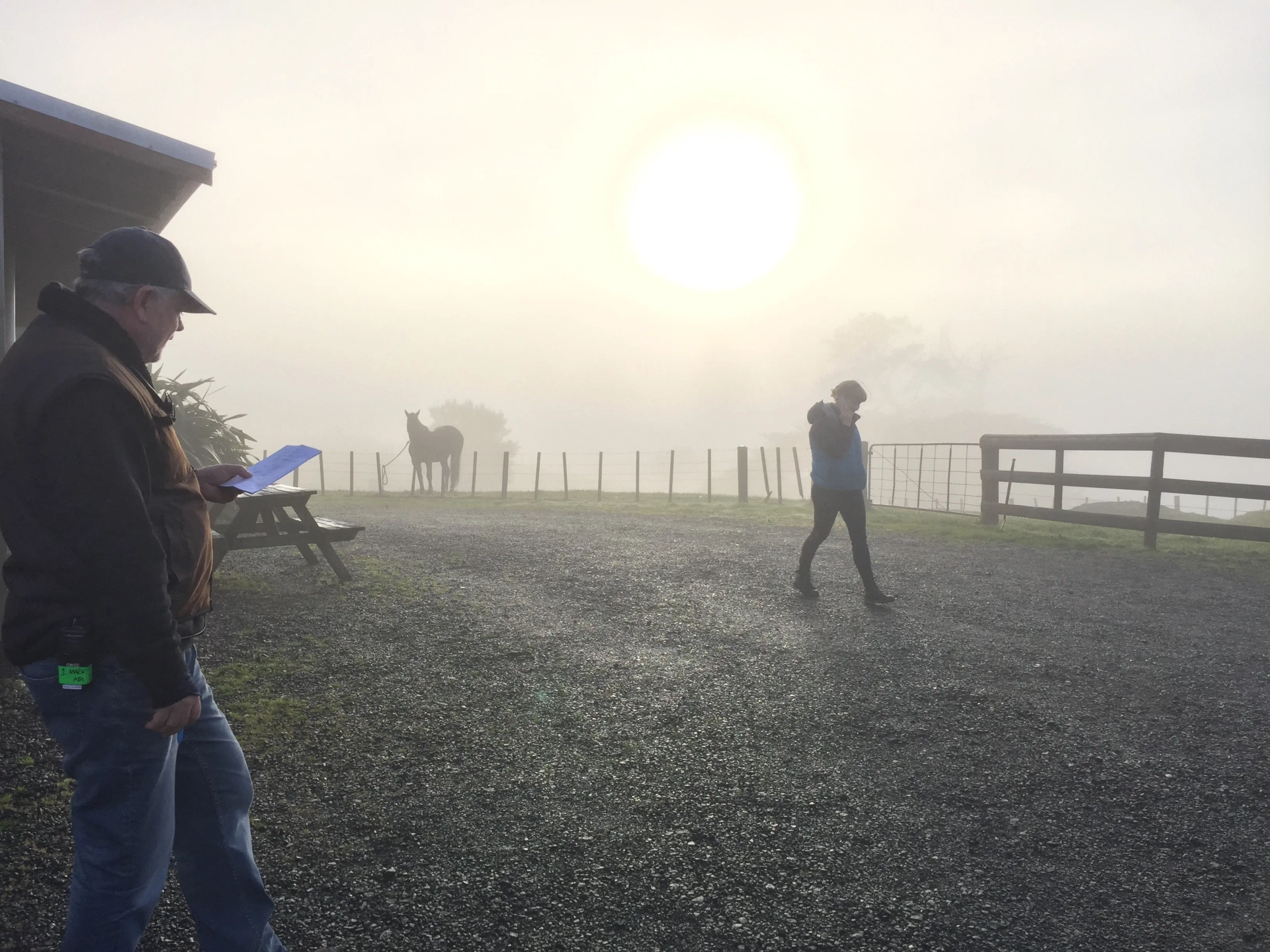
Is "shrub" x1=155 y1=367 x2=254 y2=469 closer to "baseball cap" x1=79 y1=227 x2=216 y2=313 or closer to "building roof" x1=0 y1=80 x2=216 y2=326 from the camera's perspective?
"building roof" x1=0 y1=80 x2=216 y2=326

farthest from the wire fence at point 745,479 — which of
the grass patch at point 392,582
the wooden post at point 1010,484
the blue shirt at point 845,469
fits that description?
the grass patch at point 392,582

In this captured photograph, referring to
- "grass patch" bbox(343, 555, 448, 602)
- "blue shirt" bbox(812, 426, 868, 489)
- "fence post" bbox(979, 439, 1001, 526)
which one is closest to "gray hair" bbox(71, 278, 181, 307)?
"grass patch" bbox(343, 555, 448, 602)

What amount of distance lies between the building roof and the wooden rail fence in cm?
1172

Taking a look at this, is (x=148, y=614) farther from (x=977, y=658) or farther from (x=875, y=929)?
(x=977, y=658)

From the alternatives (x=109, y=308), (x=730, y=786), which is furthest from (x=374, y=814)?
(x=109, y=308)

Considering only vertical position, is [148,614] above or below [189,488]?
below

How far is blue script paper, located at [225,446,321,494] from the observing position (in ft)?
7.23

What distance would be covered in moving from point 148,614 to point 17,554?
1.01ft

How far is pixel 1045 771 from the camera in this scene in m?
3.64

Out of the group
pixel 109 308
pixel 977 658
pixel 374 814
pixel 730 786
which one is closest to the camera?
pixel 109 308

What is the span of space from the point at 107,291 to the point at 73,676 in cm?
92

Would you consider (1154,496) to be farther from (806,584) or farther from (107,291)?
(107,291)

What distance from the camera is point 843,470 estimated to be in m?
6.97

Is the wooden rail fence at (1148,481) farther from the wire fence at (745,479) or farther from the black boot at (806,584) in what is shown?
the black boot at (806,584)
